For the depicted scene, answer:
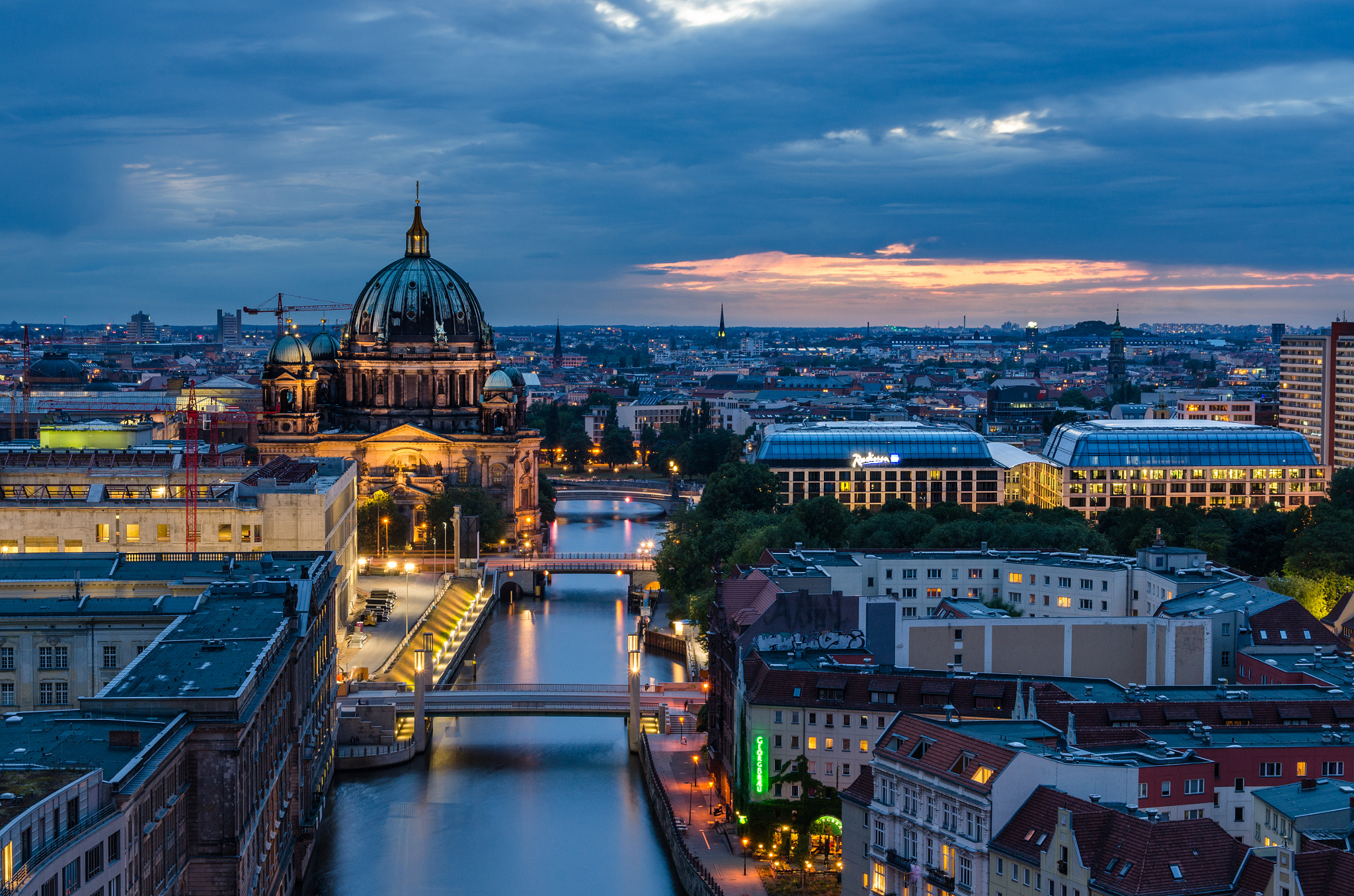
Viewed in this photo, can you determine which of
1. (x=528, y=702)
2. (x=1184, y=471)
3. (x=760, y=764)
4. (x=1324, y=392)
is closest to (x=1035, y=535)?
(x=528, y=702)

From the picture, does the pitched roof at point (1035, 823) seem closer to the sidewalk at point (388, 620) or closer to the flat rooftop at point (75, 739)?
the flat rooftop at point (75, 739)

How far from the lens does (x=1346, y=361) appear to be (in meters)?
162

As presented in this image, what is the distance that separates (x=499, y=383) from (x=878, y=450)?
30343 millimetres

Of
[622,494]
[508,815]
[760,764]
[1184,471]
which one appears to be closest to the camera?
[760,764]

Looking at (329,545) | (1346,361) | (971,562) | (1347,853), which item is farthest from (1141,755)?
(1346,361)

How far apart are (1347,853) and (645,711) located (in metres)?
43.8

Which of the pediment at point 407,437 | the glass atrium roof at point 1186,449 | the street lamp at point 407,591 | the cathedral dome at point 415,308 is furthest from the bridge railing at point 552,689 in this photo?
the cathedral dome at point 415,308

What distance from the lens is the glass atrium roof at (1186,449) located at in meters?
137

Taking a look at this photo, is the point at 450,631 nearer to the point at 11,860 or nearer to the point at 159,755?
the point at 159,755

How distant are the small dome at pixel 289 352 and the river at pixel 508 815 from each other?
52.6 metres

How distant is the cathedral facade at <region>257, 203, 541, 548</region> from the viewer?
141 metres

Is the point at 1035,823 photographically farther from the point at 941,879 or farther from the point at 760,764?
the point at 760,764

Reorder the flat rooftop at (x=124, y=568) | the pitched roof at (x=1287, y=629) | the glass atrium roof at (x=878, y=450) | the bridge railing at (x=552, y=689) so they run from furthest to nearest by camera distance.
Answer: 1. the glass atrium roof at (x=878, y=450)
2. the bridge railing at (x=552, y=689)
3. the pitched roof at (x=1287, y=629)
4. the flat rooftop at (x=124, y=568)

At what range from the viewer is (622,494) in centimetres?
18850
